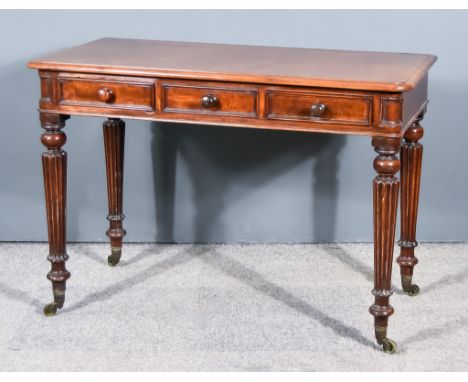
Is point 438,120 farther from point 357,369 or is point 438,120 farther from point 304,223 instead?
point 357,369

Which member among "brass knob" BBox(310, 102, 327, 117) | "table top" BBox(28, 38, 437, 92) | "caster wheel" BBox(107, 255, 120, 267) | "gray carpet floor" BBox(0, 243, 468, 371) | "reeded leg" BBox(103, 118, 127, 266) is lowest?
"gray carpet floor" BBox(0, 243, 468, 371)

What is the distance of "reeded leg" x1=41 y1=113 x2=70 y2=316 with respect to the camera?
10.9ft

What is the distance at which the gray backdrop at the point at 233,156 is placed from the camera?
3.97m

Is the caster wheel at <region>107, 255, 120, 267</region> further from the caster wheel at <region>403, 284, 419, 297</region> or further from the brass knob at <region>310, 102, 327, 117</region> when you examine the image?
the brass knob at <region>310, 102, 327, 117</region>

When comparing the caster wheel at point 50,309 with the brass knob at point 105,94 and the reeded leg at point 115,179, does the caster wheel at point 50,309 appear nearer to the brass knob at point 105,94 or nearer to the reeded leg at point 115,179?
the reeded leg at point 115,179

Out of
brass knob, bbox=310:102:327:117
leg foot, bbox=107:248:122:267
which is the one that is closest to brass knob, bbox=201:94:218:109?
brass knob, bbox=310:102:327:117

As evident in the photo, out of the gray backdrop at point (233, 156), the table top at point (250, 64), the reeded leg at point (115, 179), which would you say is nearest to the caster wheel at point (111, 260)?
the reeded leg at point (115, 179)

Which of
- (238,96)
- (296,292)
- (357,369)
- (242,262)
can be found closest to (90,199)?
(242,262)

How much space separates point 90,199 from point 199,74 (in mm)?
1259

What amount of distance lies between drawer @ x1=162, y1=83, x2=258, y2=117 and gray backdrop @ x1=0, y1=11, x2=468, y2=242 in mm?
862

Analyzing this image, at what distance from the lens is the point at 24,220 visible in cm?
423

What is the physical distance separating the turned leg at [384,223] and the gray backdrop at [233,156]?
39.0 inches

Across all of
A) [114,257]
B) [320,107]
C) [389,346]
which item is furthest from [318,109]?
[114,257]
